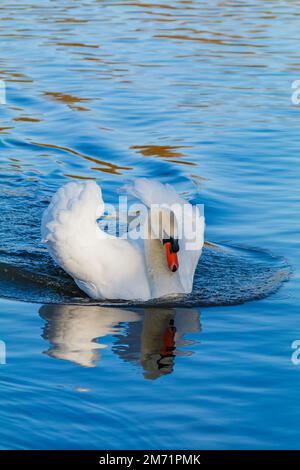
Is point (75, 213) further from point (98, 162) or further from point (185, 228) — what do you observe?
point (98, 162)

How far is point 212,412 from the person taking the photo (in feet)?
22.6

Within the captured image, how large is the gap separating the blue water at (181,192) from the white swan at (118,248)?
0.24 meters

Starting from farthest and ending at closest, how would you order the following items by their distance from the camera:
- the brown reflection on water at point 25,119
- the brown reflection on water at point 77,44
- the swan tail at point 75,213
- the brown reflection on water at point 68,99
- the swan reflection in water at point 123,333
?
the brown reflection on water at point 77,44 < the brown reflection on water at point 68,99 < the brown reflection on water at point 25,119 < the swan tail at point 75,213 < the swan reflection in water at point 123,333

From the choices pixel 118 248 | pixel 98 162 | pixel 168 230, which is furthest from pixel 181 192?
pixel 168 230

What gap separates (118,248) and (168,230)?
1.78ft

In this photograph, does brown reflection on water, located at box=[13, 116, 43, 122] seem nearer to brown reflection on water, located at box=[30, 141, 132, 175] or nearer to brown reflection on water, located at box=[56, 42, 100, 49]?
brown reflection on water, located at box=[30, 141, 132, 175]

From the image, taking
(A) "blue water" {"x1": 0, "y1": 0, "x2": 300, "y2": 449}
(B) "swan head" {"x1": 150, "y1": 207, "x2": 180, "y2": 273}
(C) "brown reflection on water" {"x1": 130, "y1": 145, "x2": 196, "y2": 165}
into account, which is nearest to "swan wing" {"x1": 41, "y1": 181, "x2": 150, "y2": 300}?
(A) "blue water" {"x1": 0, "y1": 0, "x2": 300, "y2": 449}

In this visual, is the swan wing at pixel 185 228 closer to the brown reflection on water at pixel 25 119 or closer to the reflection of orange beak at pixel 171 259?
the reflection of orange beak at pixel 171 259

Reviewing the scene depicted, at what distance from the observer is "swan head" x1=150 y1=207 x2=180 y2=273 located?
30.5ft

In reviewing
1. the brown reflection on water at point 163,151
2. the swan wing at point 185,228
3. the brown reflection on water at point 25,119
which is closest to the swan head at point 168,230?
the swan wing at point 185,228

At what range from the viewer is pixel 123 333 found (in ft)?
27.9

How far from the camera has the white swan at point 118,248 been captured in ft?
30.3

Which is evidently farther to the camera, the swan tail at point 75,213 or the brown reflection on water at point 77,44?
the brown reflection on water at point 77,44

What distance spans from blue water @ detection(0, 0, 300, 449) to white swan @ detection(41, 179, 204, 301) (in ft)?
0.78
